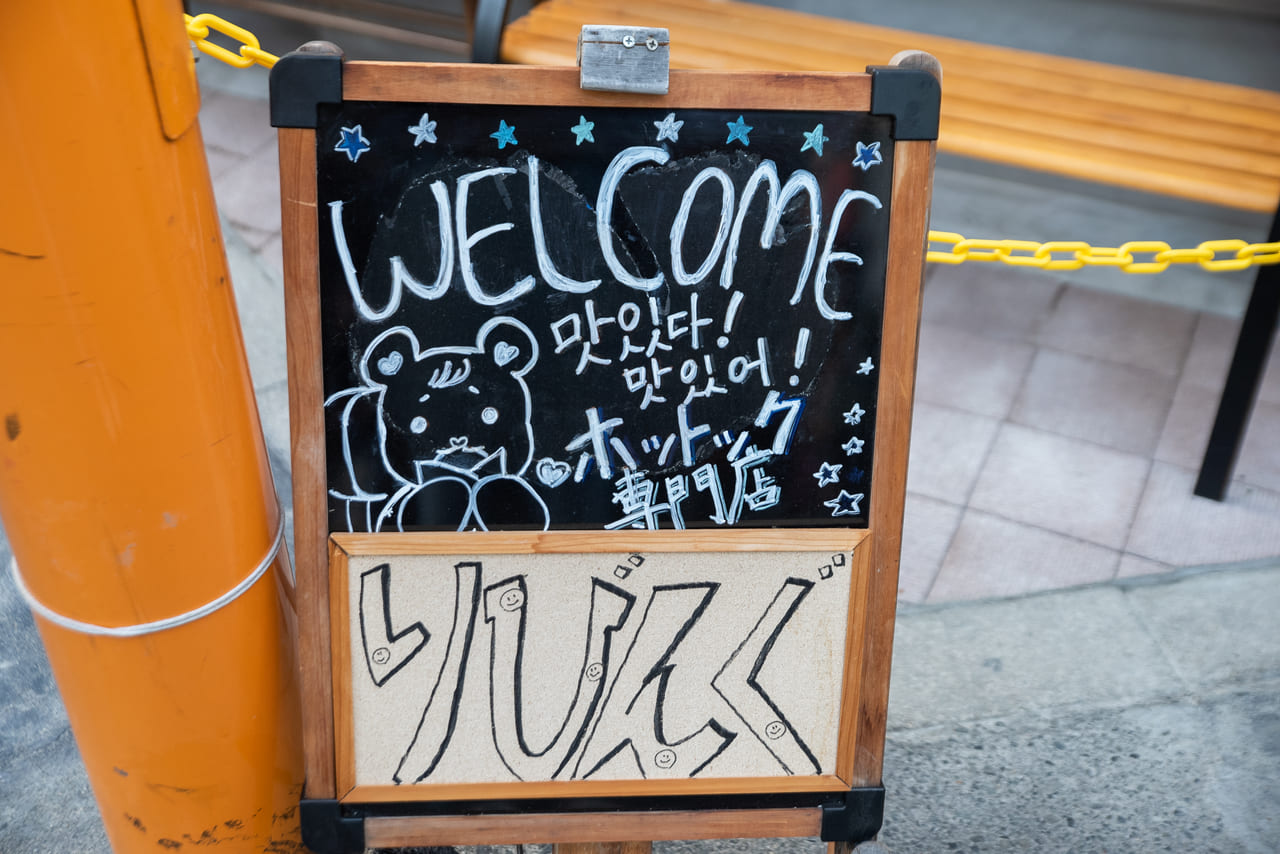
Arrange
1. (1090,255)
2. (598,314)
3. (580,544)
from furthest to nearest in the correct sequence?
1. (1090,255)
2. (580,544)
3. (598,314)

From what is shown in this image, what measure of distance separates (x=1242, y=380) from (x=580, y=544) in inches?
94.9

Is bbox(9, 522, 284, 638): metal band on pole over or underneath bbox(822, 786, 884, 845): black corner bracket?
over

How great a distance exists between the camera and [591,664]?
1.82 m

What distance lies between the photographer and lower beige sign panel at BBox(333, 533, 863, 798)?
1.76 m

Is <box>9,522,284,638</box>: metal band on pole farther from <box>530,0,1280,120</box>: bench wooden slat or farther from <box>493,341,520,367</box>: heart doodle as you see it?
<box>530,0,1280,120</box>: bench wooden slat

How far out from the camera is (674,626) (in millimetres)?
1802

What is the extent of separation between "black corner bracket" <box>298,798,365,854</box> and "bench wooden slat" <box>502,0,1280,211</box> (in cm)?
278

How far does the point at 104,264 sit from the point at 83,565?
473 mm

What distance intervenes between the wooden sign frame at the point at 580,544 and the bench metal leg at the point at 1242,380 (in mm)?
1923

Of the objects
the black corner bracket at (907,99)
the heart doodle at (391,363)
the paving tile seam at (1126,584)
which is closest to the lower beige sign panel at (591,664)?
the heart doodle at (391,363)

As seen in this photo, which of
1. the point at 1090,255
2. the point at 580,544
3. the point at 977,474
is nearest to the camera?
the point at 580,544

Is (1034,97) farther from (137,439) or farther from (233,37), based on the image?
(137,439)

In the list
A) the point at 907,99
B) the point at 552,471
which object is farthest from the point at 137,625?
the point at 907,99

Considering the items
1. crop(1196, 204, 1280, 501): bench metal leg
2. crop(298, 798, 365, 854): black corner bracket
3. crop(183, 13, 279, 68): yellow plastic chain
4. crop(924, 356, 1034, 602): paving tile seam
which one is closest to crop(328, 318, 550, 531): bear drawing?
crop(298, 798, 365, 854): black corner bracket
